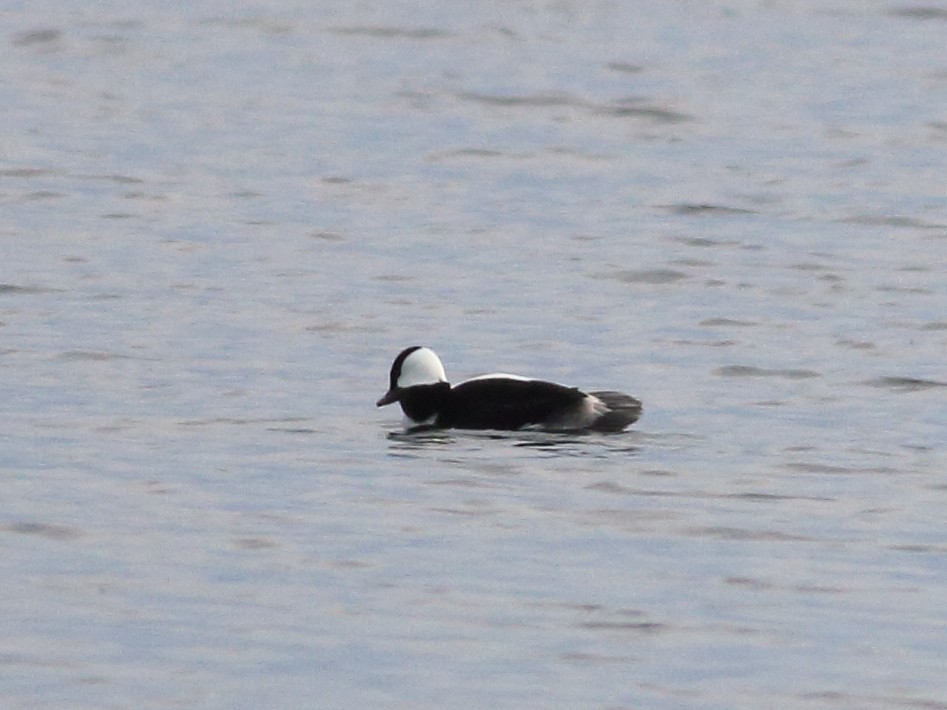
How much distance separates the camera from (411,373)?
13258mm

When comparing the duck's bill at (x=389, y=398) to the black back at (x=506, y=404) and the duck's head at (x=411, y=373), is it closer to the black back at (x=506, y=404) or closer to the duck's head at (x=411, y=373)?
the duck's head at (x=411, y=373)

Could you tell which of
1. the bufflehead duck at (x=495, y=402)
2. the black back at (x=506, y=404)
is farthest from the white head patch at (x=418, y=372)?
the black back at (x=506, y=404)

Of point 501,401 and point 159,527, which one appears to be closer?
point 159,527

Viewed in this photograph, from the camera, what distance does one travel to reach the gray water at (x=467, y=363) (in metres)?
9.16

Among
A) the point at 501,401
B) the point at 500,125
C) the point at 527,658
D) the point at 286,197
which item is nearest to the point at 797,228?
the point at 286,197

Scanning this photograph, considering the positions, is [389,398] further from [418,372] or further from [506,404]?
[506,404]

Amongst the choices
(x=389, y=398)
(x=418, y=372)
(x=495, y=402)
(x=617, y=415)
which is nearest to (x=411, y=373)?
(x=418, y=372)

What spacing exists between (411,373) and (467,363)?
1.88 metres

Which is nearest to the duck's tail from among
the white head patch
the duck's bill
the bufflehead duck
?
the bufflehead duck

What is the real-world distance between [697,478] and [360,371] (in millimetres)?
3257

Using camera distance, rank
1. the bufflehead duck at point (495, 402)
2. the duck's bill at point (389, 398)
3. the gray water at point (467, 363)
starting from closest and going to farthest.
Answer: the gray water at point (467, 363) → the bufflehead duck at point (495, 402) → the duck's bill at point (389, 398)

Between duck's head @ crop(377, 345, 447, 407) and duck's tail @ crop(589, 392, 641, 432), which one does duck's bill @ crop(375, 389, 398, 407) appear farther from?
duck's tail @ crop(589, 392, 641, 432)

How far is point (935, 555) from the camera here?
10.5 m

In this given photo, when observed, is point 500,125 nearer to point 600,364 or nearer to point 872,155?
point 872,155
